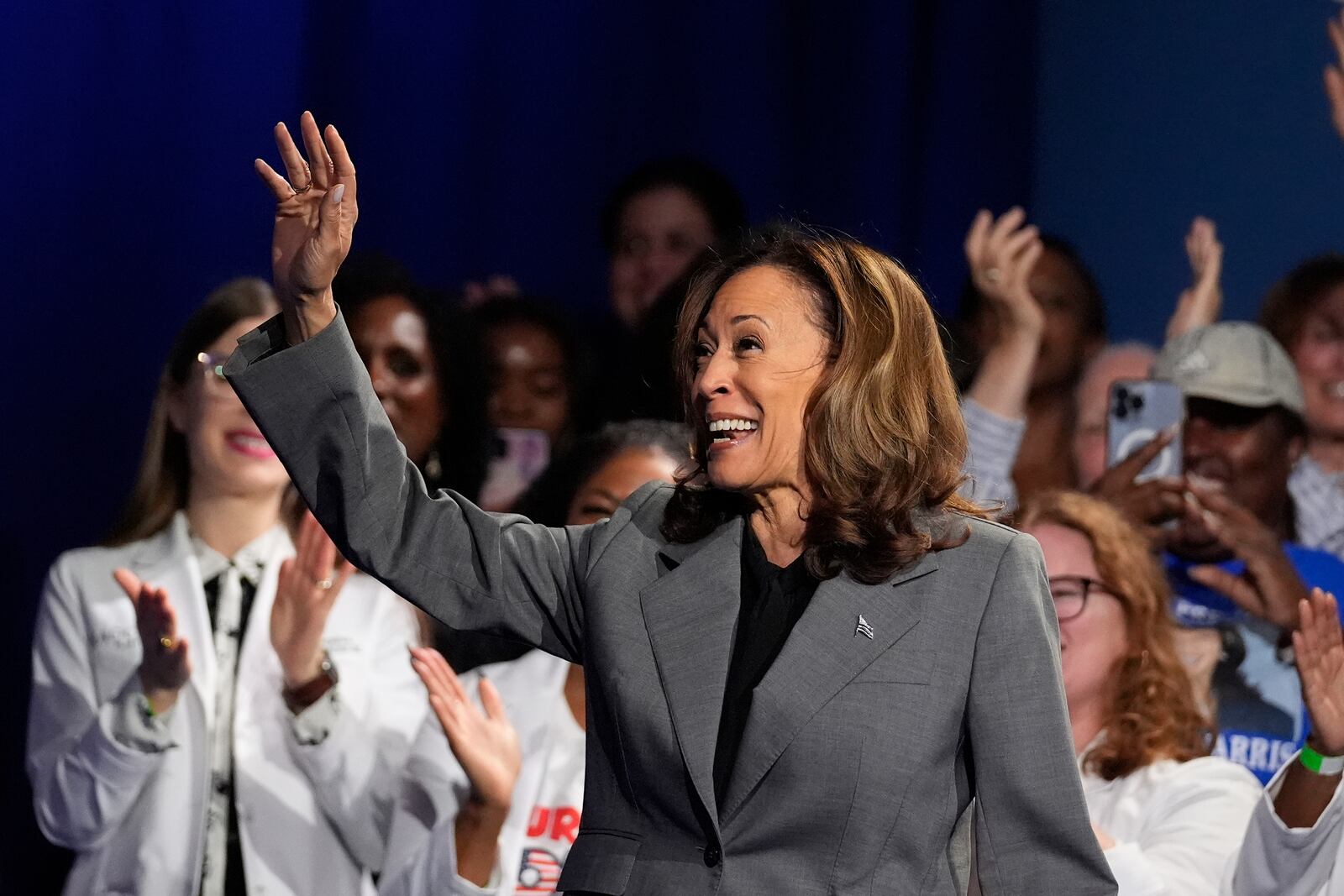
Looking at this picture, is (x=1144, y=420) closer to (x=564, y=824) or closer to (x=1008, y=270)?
(x=1008, y=270)

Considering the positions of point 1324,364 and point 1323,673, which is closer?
point 1323,673

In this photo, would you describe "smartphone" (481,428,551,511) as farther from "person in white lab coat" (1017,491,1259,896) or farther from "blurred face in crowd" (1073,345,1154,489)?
"blurred face in crowd" (1073,345,1154,489)

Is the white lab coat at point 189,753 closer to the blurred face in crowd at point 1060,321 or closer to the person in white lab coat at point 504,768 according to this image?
the person in white lab coat at point 504,768

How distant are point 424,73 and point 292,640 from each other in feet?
4.29

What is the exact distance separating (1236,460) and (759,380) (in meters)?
2.13

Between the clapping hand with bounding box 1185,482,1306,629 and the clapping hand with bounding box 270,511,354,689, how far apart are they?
1.76 metres

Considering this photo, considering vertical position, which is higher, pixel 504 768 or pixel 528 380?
pixel 528 380

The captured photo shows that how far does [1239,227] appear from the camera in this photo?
11.0ft

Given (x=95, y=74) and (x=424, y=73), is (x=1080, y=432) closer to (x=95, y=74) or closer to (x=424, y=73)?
(x=424, y=73)

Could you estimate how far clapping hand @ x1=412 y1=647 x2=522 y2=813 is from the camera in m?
2.68

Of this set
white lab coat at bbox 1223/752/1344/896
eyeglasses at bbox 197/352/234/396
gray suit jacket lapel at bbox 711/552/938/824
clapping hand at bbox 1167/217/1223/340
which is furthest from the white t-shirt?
clapping hand at bbox 1167/217/1223/340

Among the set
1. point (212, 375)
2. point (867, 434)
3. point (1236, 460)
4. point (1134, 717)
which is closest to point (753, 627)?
point (867, 434)

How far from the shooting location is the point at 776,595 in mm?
1504

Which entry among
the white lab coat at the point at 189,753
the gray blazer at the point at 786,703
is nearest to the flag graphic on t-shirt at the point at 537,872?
the white lab coat at the point at 189,753
